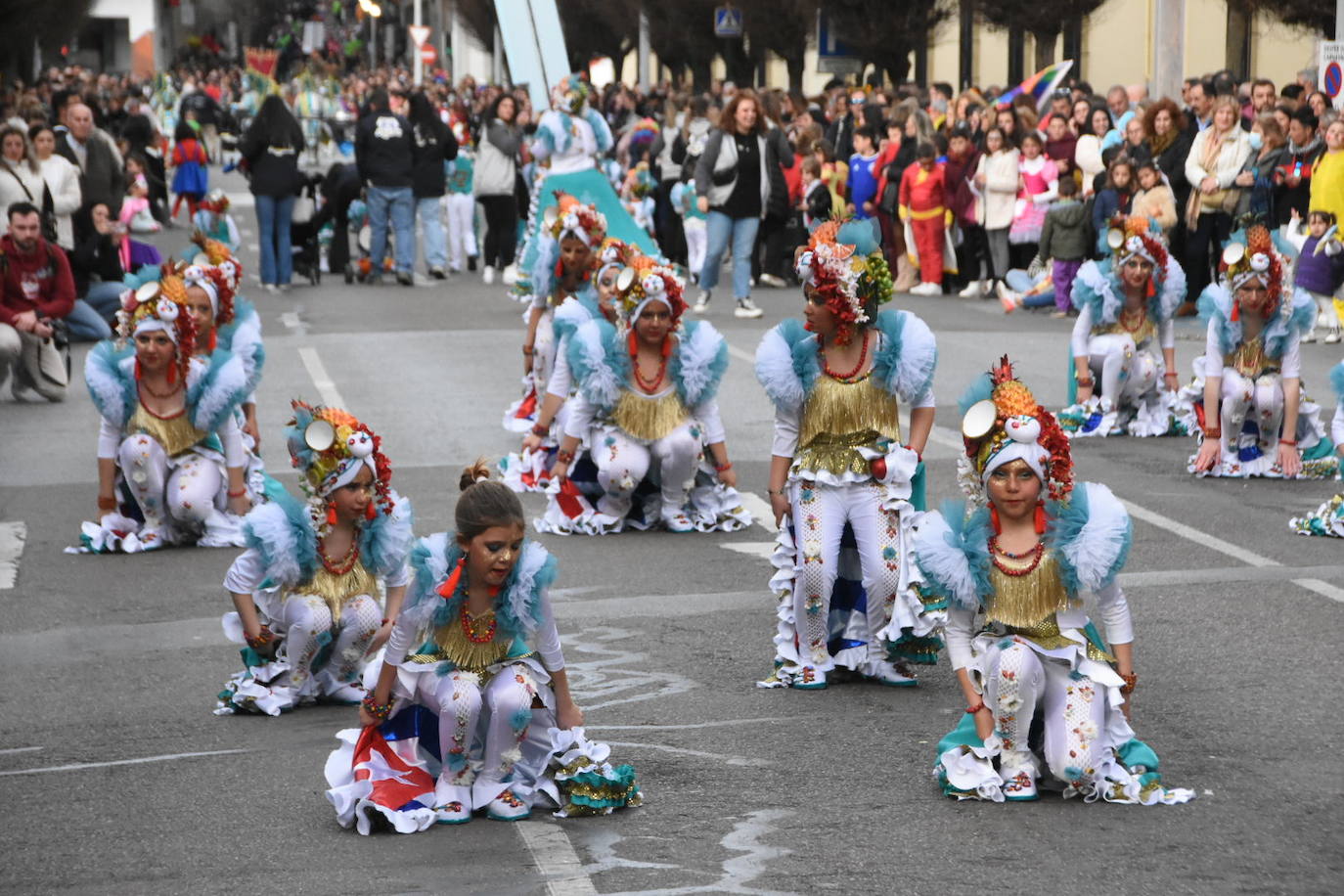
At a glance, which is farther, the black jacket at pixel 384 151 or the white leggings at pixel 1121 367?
the black jacket at pixel 384 151

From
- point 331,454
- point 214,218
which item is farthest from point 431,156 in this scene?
point 331,454

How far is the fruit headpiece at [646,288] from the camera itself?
1083cm

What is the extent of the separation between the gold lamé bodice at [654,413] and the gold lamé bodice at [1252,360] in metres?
3.62

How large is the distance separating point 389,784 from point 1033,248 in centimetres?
1840

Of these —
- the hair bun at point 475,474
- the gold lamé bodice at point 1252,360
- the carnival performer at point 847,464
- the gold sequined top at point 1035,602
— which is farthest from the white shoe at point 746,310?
the hair bun at point 475,474

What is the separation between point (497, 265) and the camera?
26.8 metres

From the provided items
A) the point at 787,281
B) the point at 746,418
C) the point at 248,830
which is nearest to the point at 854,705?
the point at 248,830

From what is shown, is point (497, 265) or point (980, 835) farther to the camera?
point (497, 265)

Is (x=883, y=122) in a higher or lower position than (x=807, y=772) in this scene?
higher

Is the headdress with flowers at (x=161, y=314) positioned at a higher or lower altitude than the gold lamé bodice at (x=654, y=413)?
higher

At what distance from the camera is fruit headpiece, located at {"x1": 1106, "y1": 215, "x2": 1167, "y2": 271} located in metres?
14.4

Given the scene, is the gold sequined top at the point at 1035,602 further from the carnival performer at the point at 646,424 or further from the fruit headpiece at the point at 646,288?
the fruit headpiece at the point at 646,288

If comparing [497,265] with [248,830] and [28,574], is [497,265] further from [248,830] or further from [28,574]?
[248,830]

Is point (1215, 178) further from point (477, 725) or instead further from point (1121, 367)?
point (477, 725)
